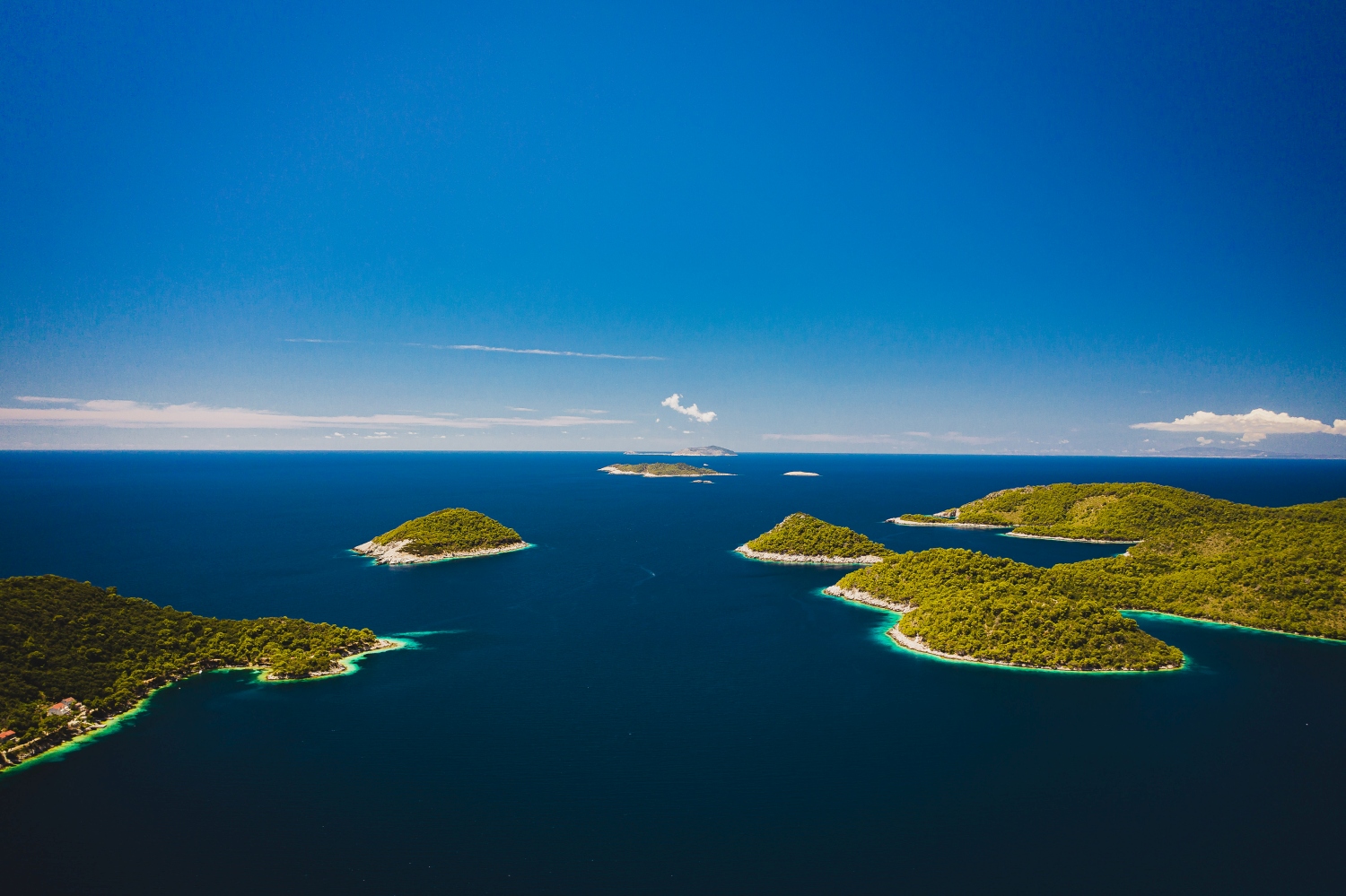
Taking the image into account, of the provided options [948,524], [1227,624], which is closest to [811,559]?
[1227,624]

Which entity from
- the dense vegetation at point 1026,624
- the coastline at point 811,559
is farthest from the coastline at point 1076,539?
the dense vegetation at point 1026,624

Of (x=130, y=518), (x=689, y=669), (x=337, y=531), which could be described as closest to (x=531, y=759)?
(x=689, y=669)

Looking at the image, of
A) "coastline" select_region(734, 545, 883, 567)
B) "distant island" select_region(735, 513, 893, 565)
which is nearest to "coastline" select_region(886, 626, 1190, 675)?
"coastline" select_region(734, 545, 883, 567)

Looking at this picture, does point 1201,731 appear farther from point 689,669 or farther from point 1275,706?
point 689,669

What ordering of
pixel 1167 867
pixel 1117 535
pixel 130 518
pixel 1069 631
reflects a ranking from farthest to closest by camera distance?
pixel 130 518, pixel 1117 535, pixel 1069 631, pixel 1167 867

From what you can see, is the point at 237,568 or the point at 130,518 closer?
the point at 237,568

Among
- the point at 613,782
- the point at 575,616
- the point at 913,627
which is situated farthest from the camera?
the point at 575,616
